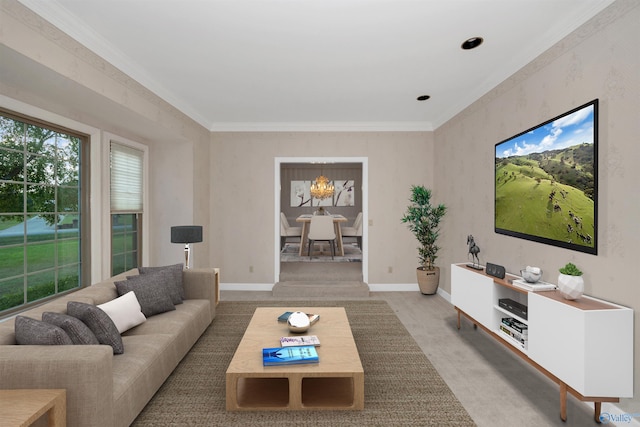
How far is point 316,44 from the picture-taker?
2.78m

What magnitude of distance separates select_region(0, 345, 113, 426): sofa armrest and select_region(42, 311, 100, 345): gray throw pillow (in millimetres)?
267

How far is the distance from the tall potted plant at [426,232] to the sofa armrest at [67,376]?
4.12m

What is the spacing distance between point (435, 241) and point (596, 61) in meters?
3.32

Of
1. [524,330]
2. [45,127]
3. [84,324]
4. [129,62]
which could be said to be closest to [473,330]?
[524,330]

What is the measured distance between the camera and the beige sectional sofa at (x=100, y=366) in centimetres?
156

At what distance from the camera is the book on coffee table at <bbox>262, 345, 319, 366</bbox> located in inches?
81.7

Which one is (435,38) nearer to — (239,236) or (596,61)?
(596,61)

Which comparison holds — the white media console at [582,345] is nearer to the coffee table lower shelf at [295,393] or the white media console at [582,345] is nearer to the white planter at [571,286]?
the white planter at [571,286]

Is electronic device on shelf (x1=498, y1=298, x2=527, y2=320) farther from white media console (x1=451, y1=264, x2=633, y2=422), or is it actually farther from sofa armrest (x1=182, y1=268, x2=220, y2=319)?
sofa armrest (x1=182, y1=268, x2=220, y2=319)

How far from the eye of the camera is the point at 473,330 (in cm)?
357

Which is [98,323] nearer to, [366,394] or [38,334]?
[38,334]

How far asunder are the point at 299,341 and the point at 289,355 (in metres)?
0.24

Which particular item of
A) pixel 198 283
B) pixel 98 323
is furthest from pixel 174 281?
pixel 98 323

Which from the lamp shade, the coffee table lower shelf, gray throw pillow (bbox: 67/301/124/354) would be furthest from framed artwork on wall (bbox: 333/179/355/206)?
gray throw pillow (bbox: 67/301/124/354)
